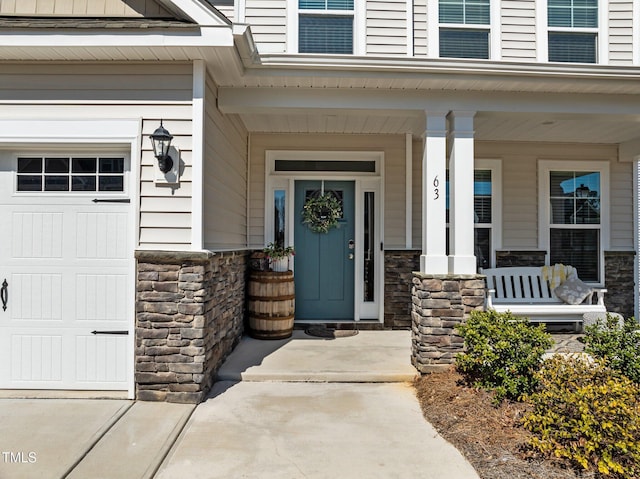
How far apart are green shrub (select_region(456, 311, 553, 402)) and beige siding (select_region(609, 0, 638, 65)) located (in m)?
3.66

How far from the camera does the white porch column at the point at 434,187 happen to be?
415 centimetres

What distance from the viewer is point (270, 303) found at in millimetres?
5012

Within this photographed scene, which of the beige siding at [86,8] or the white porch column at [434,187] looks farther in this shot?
the white porch column at [434,187]

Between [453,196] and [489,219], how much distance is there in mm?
2059

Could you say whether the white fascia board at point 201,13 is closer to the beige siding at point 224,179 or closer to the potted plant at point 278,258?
the beige siding at point 224,179

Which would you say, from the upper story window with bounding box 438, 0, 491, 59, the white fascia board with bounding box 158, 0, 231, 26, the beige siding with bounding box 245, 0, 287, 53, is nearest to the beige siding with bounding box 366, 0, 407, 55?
the upper story window with bounding box 438, 0, 491, 59

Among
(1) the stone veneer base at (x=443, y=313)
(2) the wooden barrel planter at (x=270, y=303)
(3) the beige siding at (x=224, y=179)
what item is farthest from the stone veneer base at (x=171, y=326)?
(1) the stone veneer base at (x=443, y=313)

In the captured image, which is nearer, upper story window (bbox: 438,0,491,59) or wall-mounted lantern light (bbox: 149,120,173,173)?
wall-mounted lantern light (bbox: 149,120,173,173)

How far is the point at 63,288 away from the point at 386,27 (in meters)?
4.22

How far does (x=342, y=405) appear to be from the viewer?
134 inches

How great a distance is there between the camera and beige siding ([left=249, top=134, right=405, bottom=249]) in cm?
571

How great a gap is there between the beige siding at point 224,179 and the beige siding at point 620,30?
452cm

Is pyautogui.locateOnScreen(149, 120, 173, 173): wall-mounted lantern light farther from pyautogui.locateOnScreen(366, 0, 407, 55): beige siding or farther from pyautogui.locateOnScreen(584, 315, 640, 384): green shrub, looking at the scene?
pyautogui.locateOnScreen(584, 315, 640, 384): green shrub

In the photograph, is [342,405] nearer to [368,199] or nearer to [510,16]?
[368,199]
